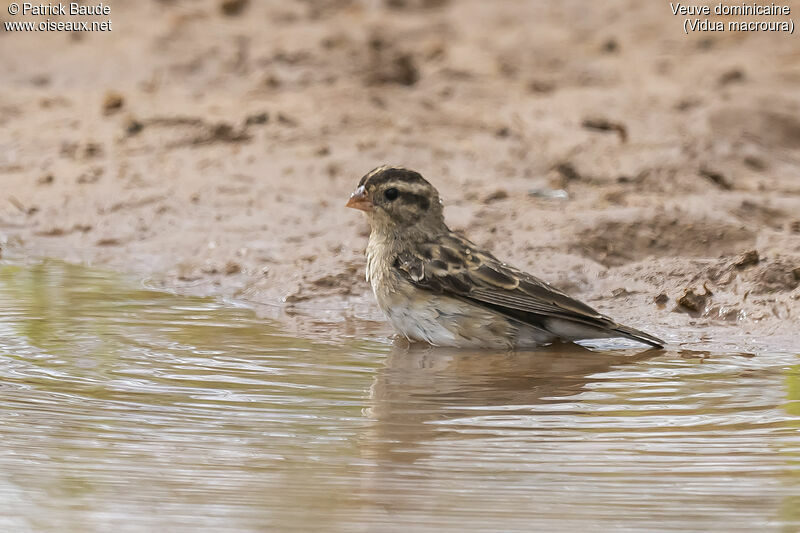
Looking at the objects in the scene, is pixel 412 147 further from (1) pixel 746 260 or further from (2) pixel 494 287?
(2) pixel 494 287

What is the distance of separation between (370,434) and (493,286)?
6.31 feet

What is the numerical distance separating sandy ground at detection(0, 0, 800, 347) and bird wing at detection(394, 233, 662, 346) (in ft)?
1.80

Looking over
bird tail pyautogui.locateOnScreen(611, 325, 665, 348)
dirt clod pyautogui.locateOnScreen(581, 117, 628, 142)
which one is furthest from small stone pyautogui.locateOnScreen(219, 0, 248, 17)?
bird tail pyautogui.locateOnScreen(611, 325, 665, 348)

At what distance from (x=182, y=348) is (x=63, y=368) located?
2.13ft

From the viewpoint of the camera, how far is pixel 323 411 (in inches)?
187

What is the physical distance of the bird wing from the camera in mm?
6102

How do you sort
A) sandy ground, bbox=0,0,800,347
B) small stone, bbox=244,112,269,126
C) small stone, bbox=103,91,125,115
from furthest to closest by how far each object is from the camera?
1. small stone, bbox=103,91,125,115
2. small stone, bbox=244,112,269,126
3. sandy ground, bbox=0,0,800,347

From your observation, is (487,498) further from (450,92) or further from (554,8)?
(554,8)

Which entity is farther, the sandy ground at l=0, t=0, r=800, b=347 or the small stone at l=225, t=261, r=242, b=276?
the small stone at l=225, t=261, r=242, b=276

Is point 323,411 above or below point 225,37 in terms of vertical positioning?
below

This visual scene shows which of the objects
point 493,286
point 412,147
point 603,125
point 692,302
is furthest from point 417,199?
point 603,125

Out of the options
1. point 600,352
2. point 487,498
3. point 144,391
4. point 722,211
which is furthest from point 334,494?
point 722,211

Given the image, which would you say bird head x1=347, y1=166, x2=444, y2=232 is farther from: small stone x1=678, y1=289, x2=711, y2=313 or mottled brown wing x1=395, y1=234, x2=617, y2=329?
small stone x1=678, y1=289, x2=711, y2=313

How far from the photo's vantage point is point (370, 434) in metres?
4.45
